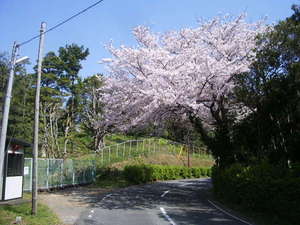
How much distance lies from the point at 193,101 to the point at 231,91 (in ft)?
7.81

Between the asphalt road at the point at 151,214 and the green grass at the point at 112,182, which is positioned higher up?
the green grass at the point at 112,182

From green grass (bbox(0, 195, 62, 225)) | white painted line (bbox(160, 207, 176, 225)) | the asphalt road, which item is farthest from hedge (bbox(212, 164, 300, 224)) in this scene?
green grass (bbox(0, 195, 62, 225))

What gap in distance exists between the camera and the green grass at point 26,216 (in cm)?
957

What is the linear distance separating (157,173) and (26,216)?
72.7ft

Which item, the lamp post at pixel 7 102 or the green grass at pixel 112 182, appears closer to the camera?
the lamp post at pixel 7 102

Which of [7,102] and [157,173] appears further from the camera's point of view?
[157,173]

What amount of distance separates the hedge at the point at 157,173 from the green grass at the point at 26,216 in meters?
15.9

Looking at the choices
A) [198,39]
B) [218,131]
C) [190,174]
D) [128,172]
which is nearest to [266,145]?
[218,131]

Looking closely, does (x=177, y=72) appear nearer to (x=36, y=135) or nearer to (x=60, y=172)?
(x=36, y=135)

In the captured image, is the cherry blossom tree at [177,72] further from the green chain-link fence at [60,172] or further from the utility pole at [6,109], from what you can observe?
the utility pole at [6,109]

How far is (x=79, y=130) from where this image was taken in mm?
41906

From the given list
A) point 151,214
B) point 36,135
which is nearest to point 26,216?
point 36,135

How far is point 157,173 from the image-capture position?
31.9 meters

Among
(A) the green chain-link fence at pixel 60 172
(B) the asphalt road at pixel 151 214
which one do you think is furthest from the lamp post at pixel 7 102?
(A) the green chain-link fence at pixel 60 172
